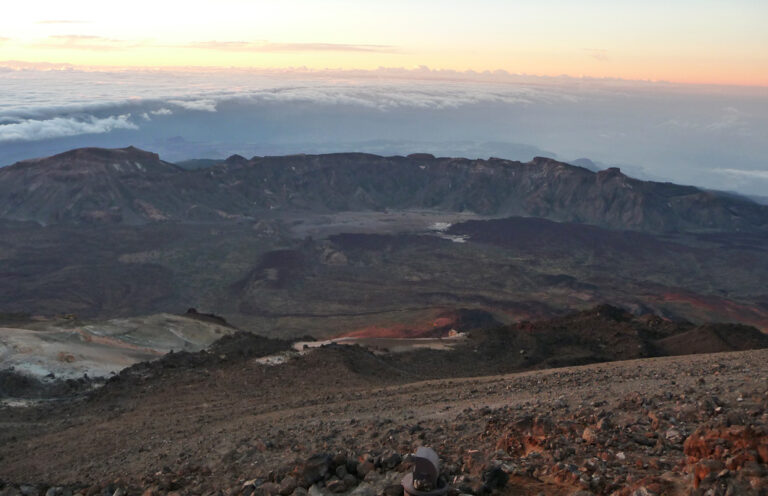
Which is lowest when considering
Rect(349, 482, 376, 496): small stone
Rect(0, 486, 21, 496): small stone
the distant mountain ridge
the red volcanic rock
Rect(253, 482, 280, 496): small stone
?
the distant mountain ridge

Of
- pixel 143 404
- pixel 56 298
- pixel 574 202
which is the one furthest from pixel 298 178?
pixel 143 404

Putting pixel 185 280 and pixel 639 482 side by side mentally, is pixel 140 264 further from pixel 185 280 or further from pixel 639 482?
pixel 639 482

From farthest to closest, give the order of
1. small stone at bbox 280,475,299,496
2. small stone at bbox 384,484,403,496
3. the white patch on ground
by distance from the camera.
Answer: the white patch on ground, small stone at bbox 280,475,299,496, small stone at bbox 384,484,403,496

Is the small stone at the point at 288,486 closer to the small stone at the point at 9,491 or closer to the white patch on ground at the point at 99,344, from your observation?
the small stone at the point at 9,491

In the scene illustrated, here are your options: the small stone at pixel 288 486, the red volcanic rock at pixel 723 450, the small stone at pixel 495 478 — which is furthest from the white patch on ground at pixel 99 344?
the red volcanic rock at pixel 723 450

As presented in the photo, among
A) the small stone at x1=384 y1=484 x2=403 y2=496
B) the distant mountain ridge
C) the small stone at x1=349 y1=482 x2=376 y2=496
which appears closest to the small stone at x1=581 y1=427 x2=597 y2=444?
the small stone at x1=384 y1=484 x2=403 y2=496

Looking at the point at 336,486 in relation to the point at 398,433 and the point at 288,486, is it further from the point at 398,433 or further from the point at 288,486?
the point at 398,433

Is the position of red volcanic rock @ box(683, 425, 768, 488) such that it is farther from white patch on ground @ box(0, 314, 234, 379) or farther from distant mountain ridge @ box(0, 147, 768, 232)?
distant mountain ridge @ box(0, 147, 768, 232)
